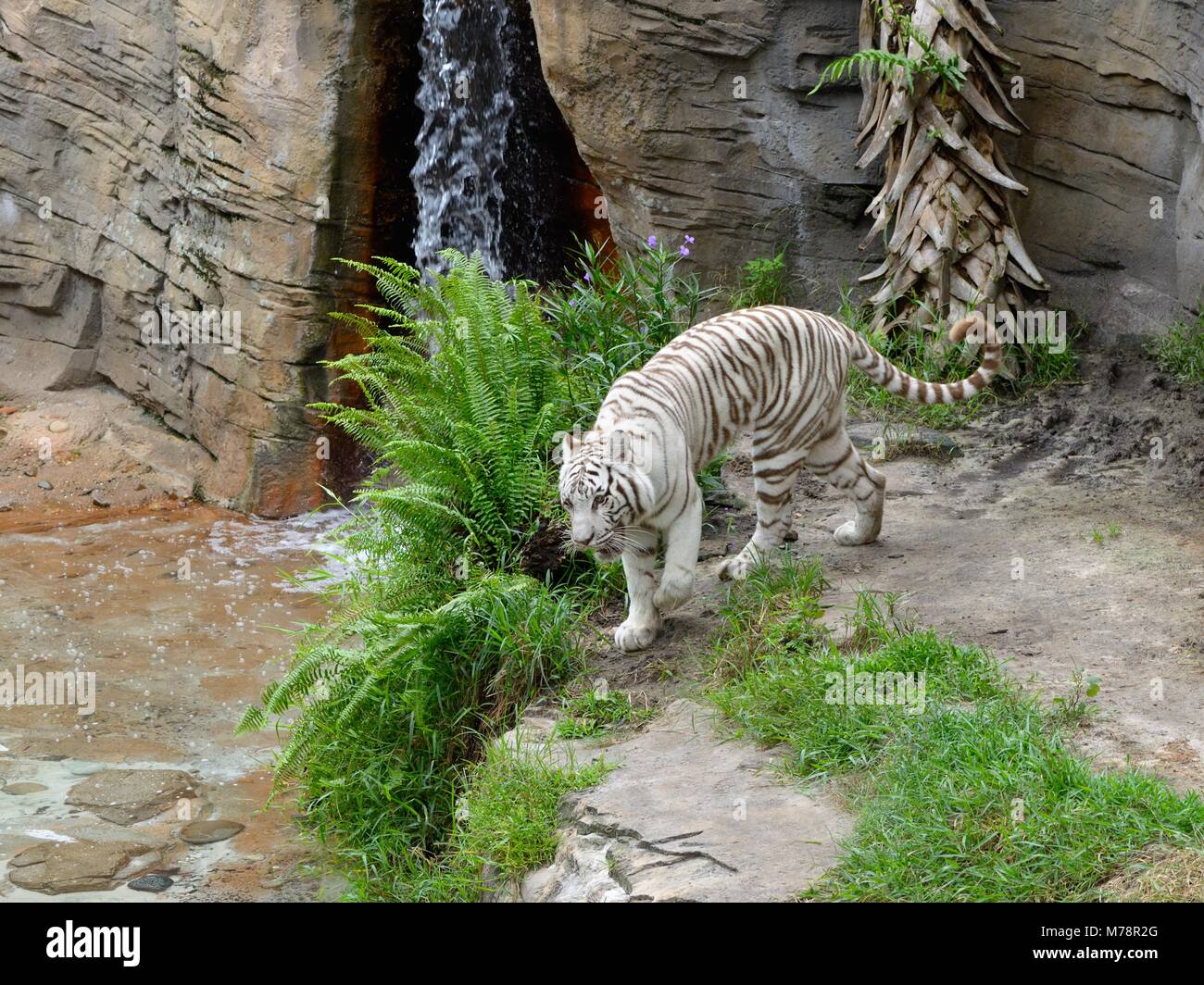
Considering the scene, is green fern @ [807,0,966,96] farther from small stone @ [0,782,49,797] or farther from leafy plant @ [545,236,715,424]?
small stone @ [0,782,49,797]

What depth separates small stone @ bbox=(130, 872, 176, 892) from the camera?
4824mm

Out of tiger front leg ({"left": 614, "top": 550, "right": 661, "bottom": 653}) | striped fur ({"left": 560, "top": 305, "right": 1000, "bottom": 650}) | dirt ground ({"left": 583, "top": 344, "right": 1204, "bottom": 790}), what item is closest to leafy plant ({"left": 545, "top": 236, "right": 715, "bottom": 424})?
dirt ground ({"left": 583, "top": 344, "right": 1204, "bottom": 790})

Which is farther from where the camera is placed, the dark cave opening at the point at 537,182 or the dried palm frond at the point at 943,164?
the dark cave opening at the point at 537,182

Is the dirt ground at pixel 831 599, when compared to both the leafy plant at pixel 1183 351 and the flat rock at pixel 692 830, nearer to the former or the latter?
the leafy plant at pixel 1183 351

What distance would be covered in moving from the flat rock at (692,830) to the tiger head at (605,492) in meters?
0.76

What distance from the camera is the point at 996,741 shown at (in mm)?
4039

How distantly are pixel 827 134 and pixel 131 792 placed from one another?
549cm

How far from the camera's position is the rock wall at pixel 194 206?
877cm

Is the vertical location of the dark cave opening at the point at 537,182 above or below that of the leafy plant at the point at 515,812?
above

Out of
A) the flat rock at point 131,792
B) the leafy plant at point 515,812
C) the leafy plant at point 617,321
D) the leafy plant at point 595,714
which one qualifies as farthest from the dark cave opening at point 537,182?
the leafy plant at point 515,812

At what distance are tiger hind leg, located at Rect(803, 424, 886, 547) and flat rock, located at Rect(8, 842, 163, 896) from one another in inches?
122

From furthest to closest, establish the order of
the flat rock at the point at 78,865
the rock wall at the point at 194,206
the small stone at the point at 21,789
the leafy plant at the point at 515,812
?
the rock wall at the point at 194,206
the small stone at the point at 21,789
the flat rock at the point at 78,865
the leafy plant at the point at 515,812

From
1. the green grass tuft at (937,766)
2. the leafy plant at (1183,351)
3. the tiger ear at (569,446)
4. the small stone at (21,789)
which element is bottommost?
the small stone at (21,789)

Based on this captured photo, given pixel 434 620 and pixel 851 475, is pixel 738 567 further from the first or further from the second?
pixel 434 620
